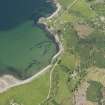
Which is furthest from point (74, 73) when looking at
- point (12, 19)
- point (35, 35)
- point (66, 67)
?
point (12, 19)

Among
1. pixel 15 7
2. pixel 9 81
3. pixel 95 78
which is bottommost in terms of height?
pixel 95 78

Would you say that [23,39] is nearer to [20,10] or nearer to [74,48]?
[74,48]

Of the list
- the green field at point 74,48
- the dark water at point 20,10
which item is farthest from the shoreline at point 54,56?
the dark water at point 20,10

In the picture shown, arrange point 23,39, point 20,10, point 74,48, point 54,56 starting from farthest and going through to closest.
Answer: point 20,10, point 23,39, point 74,48, point 54,56

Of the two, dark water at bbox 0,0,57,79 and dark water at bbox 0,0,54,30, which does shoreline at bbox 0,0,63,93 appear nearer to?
dark water at bbox 0,0,57,79

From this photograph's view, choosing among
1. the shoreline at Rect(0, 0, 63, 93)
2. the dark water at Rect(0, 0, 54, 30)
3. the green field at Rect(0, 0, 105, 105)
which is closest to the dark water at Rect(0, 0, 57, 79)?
the dark water at Rect(0, 0, 54, 30)

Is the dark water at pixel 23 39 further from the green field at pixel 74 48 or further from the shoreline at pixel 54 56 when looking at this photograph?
the green field at pixel 74 48

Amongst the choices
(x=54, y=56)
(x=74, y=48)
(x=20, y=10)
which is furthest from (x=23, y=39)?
(x=20, y=10)

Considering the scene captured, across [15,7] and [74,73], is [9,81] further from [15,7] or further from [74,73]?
[15,7]
